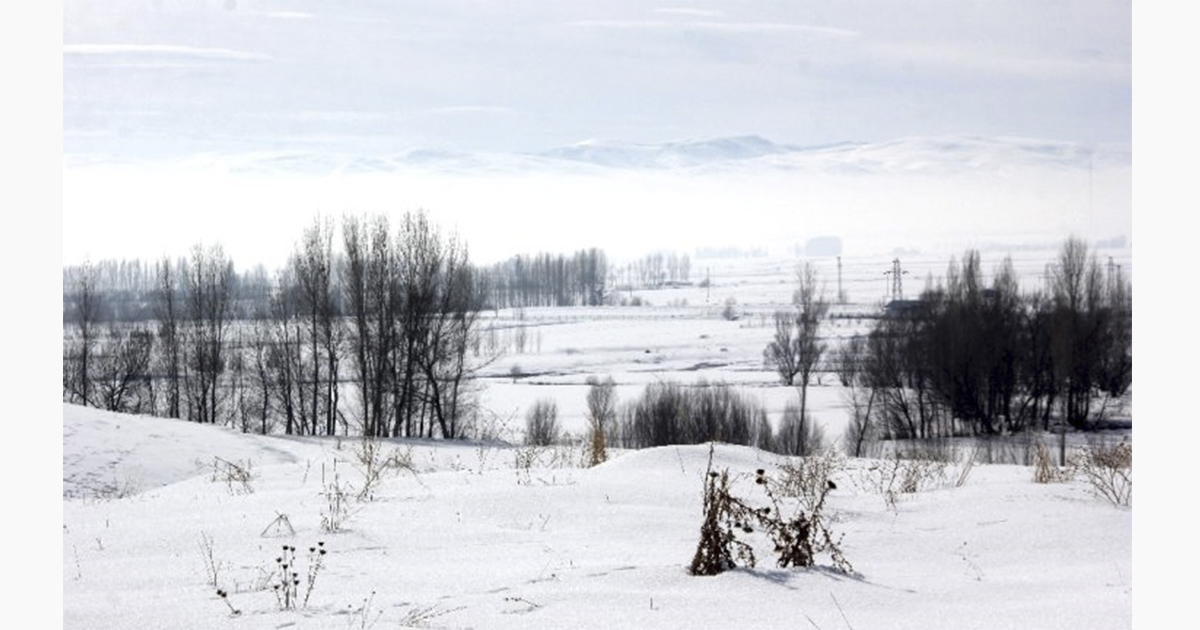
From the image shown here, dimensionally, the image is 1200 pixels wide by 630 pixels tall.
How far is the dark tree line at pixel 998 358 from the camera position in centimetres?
3947

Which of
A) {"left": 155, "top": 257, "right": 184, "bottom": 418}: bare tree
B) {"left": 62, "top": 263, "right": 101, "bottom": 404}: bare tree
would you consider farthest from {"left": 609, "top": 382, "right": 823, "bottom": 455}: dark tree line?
{"left": 62, "top": 263, "right": 101, "bottom": 404}: bare tree

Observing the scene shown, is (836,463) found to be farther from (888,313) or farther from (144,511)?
(888,313)

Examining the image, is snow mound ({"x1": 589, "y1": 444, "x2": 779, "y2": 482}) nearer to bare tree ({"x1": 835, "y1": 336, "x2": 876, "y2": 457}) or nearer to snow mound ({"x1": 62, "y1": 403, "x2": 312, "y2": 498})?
snow mound ({"x1": 62, "y1": 403, "x2": 312, "y2": 498})

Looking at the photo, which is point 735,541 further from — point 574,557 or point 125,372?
point 125,372

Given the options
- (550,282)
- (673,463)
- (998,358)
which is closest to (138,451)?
(673,463)

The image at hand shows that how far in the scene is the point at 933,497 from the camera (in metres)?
7.29

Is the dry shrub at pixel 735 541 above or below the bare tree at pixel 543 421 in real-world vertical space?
above

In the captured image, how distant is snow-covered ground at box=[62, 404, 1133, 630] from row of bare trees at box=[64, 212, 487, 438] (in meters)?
26.0

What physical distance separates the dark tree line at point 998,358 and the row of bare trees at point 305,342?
15981mm

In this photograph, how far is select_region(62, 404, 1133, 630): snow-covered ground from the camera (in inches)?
167

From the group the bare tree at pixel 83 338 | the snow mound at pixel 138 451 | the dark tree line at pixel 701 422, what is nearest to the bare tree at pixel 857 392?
the dark tree line at pixel 701 422

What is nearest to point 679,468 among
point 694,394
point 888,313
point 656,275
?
point 694,394

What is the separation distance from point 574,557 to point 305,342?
3630cm

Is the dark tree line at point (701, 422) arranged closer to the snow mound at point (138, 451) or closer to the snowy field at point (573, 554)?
the snow mound at point (138, 451)
